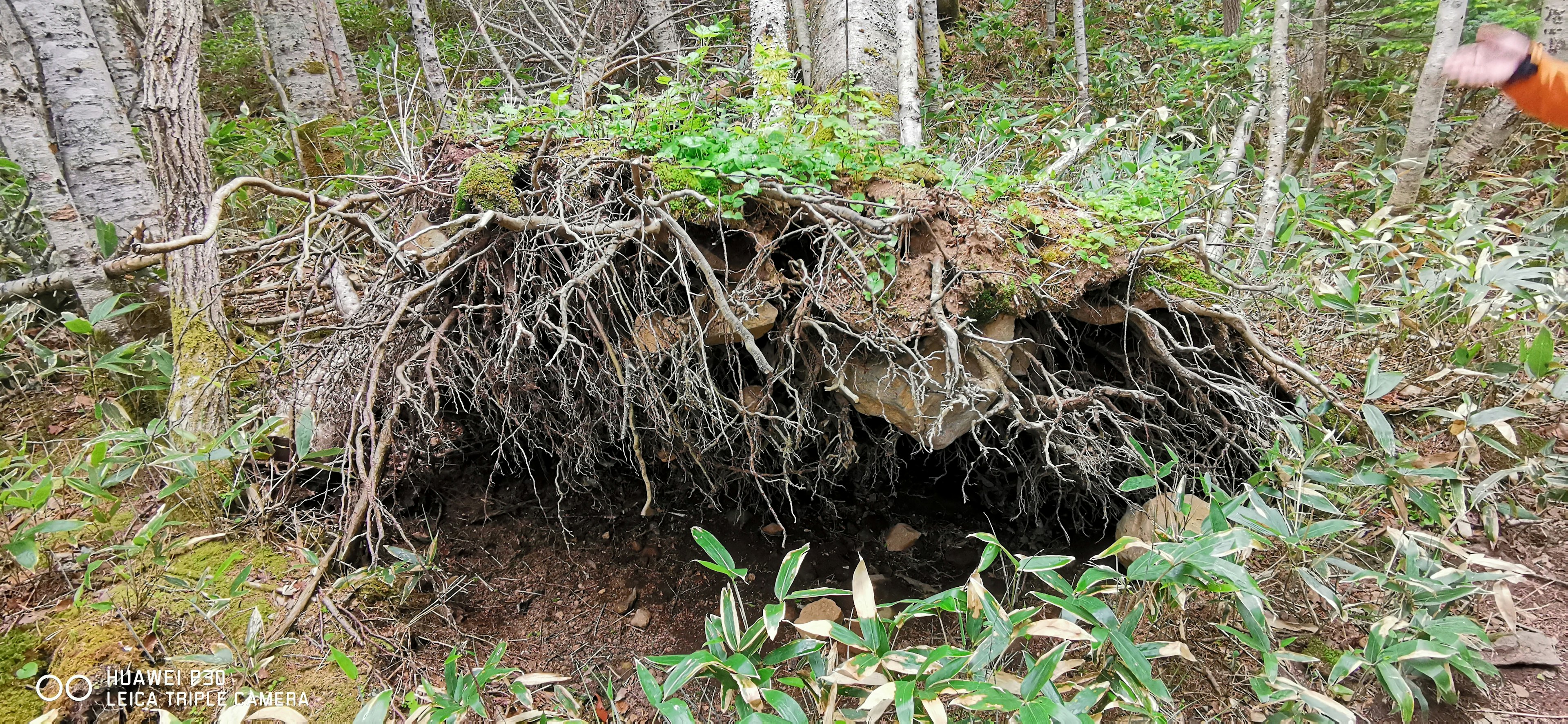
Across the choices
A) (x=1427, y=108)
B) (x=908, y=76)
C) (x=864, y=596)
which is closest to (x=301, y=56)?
(x=908, y=76)

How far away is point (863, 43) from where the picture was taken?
3.84 m

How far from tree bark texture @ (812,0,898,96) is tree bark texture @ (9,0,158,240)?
371 cm

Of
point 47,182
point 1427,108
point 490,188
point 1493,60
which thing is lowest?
point 1427,108

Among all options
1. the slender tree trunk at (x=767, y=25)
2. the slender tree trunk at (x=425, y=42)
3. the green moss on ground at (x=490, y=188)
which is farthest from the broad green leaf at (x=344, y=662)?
the slender tree trunk at (x=425, y=42)

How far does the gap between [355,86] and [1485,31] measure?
7.96 metres

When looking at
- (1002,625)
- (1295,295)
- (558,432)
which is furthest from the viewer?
(1295,295)

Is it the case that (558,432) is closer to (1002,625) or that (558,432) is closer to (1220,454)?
(1002,625)

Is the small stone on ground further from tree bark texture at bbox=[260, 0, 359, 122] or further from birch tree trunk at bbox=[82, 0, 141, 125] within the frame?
birch tree trunk at bbox=[82, 0, 141, 125]

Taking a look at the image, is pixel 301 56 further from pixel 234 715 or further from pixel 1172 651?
pixel 1172 651

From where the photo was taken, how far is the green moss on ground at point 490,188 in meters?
2.56

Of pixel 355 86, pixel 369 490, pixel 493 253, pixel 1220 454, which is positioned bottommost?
pixel 1220 454

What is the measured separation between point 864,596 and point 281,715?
5.69 feet

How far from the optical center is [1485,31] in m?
2.45

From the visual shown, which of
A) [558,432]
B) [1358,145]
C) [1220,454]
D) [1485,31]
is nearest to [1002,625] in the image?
[1220,454]
